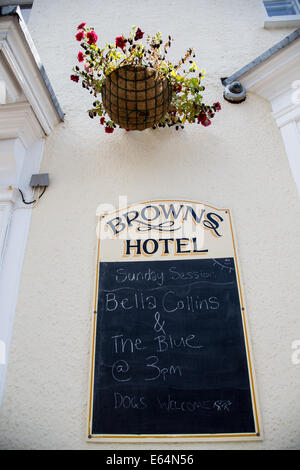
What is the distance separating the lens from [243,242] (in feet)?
8.64

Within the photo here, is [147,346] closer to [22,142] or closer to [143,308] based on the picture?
[143,308]

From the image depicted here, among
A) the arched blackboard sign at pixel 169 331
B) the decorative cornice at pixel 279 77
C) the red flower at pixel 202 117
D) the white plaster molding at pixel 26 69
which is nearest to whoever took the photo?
the arched blackboard sign at pixel 169 331

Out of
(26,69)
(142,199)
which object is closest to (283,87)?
(142,199)

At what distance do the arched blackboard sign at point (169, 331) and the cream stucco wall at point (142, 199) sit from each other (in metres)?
0.09

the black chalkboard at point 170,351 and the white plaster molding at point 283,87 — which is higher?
the white plaster molding at point 283,87

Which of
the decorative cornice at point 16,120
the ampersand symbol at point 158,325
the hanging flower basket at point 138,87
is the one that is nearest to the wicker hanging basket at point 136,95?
the hanging flower basket at point 138,87

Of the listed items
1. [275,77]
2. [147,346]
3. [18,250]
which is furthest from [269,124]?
[18,250]

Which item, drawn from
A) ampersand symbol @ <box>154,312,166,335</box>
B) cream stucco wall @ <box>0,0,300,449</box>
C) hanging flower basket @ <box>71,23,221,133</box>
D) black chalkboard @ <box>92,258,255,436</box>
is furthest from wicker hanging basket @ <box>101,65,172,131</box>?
ampersand symbol @ <box>154,312,166,335</box>

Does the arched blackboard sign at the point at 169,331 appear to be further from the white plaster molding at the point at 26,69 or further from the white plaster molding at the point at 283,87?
the white plaster molding at the point at 26,69

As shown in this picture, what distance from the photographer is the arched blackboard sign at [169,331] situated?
2.11 metres

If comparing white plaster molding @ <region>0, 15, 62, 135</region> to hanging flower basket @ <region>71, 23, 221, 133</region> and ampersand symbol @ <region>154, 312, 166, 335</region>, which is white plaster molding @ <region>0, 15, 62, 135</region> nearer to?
hanging flower basket @ <region>71, 23, 221, 133</region>

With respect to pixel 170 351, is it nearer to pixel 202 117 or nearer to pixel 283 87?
pixel 202 117

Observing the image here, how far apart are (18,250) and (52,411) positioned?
1.28 m

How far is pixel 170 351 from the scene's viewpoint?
229 centimetres
